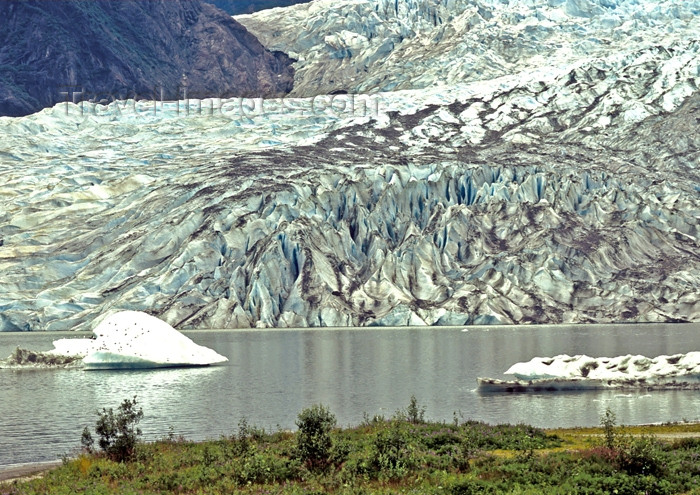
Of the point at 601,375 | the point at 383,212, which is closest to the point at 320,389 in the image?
the point at 601,375

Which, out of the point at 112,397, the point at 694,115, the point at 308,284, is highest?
the point at 694,115

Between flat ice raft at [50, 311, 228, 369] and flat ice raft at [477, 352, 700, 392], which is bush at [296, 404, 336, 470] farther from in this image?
flat ice raft at [50, 311, 228, 369]

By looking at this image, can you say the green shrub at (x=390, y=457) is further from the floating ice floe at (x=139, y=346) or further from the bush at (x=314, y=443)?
the floating ice floe at (x=139, y=346)

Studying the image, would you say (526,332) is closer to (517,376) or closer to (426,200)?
(426,200)

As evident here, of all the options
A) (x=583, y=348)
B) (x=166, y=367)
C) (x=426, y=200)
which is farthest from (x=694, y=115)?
(x=166, y=367)

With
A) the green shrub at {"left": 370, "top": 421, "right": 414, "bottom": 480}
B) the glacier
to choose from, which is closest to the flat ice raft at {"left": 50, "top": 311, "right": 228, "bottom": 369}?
the green shrub at {"left": 370, "top": 421, "right": 414, "bottom": 480}

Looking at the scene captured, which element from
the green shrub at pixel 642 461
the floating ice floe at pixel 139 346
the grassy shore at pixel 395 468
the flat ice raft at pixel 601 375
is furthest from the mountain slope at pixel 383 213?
the green shrub at pixel 642 461
